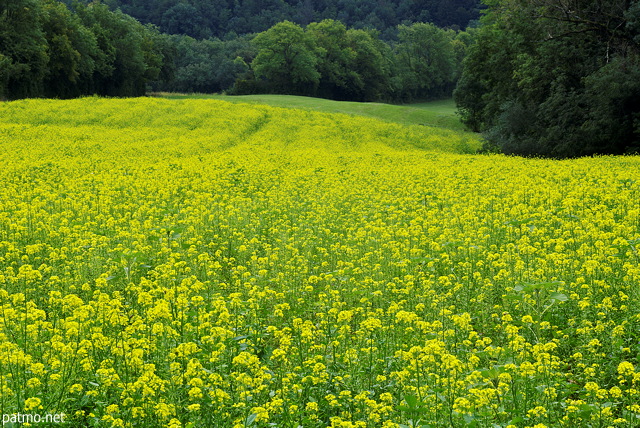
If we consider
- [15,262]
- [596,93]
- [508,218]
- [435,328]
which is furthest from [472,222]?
[596,93]

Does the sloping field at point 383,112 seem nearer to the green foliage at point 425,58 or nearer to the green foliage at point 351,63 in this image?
the green foliage at point 351,63

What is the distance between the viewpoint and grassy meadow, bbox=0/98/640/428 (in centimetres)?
509

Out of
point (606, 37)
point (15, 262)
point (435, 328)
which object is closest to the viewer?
point (435, 328)

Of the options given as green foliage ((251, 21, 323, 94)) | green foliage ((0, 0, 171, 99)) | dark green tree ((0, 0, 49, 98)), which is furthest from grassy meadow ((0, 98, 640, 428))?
green foliage ((251, 21, 323, 94))

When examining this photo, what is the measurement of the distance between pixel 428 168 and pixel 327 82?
3162 inches

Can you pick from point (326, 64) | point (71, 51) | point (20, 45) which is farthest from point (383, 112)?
point (326, 64)

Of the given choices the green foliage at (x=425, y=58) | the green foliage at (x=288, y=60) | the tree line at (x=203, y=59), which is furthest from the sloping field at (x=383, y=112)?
the green foliage at (x=425, y=58)

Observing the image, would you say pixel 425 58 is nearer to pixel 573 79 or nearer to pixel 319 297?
pixel 573 79

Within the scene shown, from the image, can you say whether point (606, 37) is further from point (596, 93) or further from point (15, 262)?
point (15, 262)

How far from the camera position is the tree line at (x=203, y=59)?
5288cm

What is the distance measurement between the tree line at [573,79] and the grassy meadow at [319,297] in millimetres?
10286

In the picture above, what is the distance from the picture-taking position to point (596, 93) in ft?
95.3

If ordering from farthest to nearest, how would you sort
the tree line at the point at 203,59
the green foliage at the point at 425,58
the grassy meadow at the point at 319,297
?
the green foliage at the point at 425,58
the tree line at the point at 203,59
the grassy meadow at the point at 319,297

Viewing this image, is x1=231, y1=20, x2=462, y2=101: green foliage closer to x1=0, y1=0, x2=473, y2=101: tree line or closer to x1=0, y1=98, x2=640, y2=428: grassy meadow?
x1=0, y1=0, x2=473, y2=101: tree line
